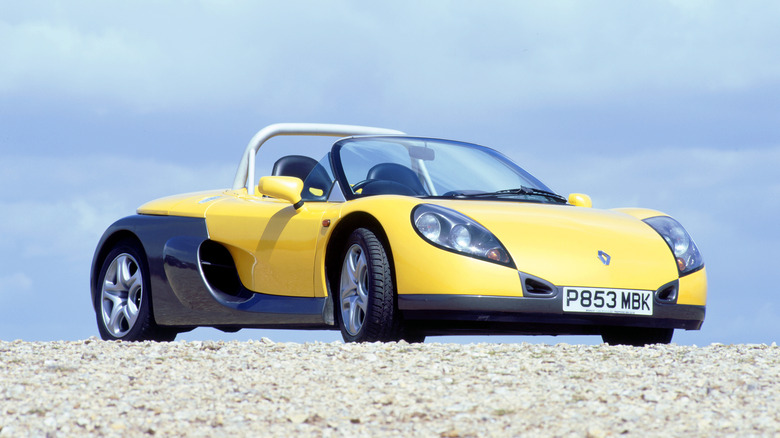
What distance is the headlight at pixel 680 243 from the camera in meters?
6.89

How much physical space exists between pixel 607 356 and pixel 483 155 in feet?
9.77

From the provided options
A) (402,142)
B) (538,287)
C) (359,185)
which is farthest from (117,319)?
(538,287)

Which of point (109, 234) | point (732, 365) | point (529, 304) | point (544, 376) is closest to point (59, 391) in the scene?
point (544, 376)

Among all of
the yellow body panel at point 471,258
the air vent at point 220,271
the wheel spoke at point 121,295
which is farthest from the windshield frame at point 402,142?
the wheel spoke at point 121,295

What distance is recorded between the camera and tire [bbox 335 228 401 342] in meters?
6.18

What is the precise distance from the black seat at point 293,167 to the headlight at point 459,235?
8.12 feet

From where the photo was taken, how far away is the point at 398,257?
615 cm

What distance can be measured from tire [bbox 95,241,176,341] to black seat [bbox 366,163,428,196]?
2.32 m

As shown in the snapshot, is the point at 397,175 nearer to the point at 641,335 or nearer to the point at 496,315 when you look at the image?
the point at 496,315

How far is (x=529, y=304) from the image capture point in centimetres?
610

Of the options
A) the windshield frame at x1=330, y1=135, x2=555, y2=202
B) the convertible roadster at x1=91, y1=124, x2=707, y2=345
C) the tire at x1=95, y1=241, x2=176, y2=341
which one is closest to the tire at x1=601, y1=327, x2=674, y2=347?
the convertible roadster at x1=91, y1=124, x2=707, y2=345

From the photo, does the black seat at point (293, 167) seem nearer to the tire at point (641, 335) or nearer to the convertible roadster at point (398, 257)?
the convertible roadster at point (398, 257)

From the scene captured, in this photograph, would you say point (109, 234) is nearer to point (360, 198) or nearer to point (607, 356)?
point (360, 198)

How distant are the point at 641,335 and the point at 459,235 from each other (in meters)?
1.75
